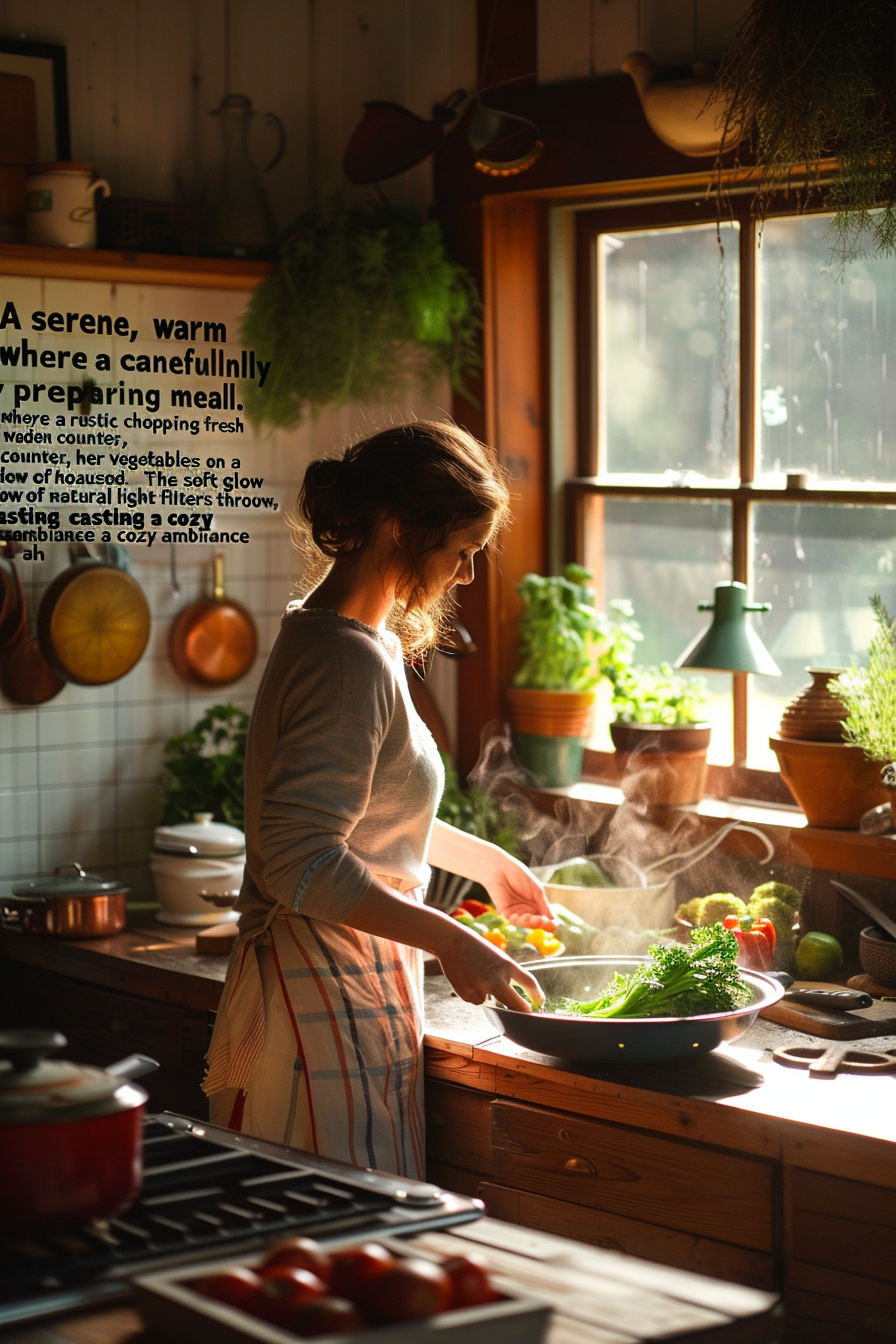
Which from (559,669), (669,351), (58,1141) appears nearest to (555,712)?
(559,669)

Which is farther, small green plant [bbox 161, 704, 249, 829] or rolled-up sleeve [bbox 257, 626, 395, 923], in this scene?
small green plant [bbox 161, 704, 249, 829]

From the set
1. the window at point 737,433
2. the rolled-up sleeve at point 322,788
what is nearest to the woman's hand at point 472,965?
the rolled-up sleeve at point 322,788

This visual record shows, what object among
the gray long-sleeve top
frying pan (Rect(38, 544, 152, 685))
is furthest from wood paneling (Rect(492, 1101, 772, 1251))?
frying pan (Rect(38, 544, 152, 685))

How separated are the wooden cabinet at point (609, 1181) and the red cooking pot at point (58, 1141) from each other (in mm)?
1035

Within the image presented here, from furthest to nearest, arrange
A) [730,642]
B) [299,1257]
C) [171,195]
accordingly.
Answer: [171,195], [730,642], [299,1257]

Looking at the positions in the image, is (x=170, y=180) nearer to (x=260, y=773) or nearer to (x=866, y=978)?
(x=260, y=773)

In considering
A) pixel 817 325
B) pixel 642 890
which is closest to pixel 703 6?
pixel 817 325

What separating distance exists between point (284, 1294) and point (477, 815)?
2262mm

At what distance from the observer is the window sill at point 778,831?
9.43 ft

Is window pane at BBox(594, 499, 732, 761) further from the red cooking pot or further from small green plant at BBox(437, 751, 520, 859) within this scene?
the red cooking pot

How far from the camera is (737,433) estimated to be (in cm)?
333

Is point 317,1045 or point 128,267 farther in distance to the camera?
point 128,267

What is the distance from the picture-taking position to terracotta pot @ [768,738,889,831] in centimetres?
290

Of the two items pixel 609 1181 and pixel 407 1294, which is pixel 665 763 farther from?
pixel 407 1294
